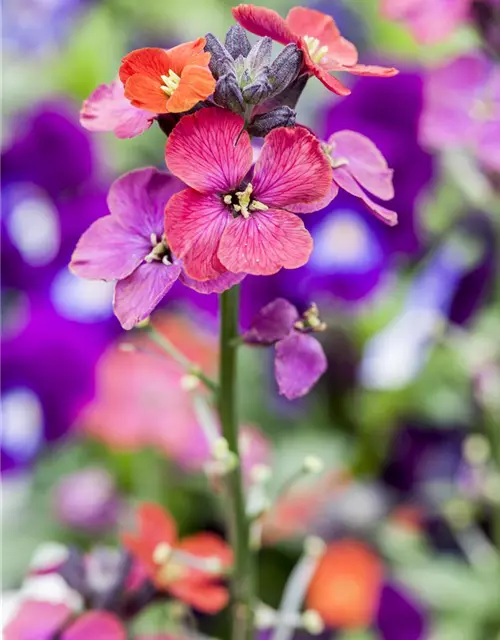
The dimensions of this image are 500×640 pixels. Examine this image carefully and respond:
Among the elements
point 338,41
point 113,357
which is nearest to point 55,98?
point 113,357

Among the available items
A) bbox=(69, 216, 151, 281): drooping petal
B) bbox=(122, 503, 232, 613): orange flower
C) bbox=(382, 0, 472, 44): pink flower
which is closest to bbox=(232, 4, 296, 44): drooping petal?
bbox=(69, 216, 151, 281): drooping petal

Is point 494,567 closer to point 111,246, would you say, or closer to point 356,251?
point 356,251

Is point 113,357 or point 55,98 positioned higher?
point 55,98

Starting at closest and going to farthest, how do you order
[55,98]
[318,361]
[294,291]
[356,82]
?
[318,361], [294,291], [356,82], [55,98]

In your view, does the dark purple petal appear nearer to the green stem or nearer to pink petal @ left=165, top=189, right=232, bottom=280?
the green stem

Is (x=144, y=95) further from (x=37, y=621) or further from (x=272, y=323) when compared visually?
(x=37, y=621)
